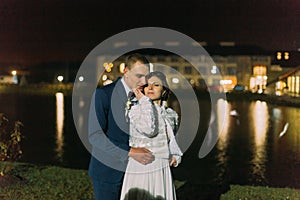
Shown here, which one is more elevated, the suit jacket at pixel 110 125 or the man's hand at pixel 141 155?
the suit jacket at pixel 110 125

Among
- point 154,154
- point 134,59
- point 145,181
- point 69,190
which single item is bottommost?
point 69,190

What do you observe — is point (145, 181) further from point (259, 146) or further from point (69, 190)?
point (259, 146)

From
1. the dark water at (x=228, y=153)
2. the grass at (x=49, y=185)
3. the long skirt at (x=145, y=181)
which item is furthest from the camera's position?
the dark water at (x=228, y=153)

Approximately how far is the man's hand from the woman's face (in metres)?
0.35

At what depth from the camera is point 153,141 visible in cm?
295

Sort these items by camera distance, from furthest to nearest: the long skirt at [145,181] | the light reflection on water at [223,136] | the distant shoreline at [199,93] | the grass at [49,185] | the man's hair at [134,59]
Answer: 1. the distant shoreline at [199,93]
2. the light reflection on water at [223,136]
3. the grass at [49,185]
4. the long skirt at [145,181]
5. the man's hair at [134,59]

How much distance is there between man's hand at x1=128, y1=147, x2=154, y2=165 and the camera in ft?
9.55

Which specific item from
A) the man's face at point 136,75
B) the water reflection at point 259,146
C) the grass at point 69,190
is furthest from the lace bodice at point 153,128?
the water reflection at point 259,146

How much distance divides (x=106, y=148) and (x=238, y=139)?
8301mm

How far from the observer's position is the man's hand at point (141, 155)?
9.55 ft

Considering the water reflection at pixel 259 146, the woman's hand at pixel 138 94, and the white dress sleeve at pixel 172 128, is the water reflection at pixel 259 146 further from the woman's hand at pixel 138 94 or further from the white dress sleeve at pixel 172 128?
the woman's hand at pixel 138 94

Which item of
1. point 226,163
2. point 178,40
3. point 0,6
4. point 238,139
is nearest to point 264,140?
point 238,139

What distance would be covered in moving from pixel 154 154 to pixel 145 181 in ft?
0.66

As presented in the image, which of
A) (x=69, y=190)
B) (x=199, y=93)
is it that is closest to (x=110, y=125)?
(x=69, y=190)
